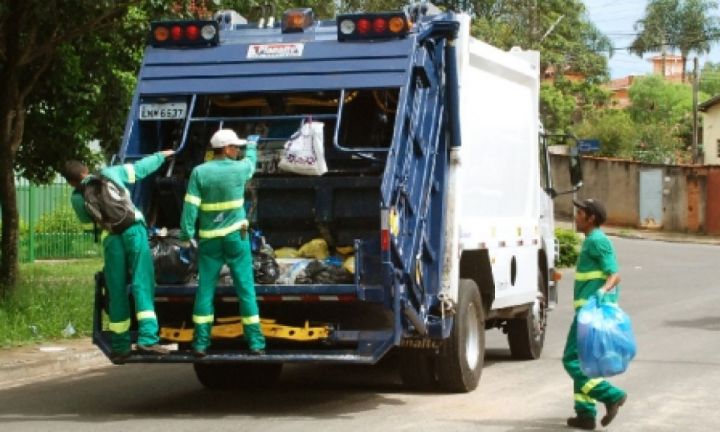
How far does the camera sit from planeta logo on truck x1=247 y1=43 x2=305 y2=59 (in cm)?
1073

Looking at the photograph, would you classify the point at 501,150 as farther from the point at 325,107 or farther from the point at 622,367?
the point at 622,367

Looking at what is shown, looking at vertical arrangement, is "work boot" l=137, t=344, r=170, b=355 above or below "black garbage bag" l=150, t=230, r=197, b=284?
below

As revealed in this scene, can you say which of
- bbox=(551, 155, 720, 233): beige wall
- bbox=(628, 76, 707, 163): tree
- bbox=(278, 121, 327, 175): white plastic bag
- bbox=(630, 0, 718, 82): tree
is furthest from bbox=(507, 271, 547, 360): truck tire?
bbox=(630, 0, 718, 82): tree

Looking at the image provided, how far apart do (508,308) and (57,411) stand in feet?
15.0

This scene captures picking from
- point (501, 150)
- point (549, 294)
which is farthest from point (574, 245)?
point (501, 150)

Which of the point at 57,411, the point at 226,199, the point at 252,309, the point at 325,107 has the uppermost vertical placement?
the point at 325,107

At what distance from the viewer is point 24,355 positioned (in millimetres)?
13641

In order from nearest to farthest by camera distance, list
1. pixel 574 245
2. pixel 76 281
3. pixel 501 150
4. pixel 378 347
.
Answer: pixel 378 347
pixel 501 150
pixel 76 281
pixel 574 245

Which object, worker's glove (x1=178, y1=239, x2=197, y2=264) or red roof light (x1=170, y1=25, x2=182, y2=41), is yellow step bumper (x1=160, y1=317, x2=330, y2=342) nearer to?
worker's glove (x1=178, y1=239, x2=197, y2=264)

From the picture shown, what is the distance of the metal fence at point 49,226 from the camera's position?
1136 inches

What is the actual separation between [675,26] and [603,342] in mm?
91593

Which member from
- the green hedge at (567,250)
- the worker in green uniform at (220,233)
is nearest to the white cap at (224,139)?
the worker in green uniform at (220,233)

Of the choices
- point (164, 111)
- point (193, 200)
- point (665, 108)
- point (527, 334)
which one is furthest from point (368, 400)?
point (665, 108)

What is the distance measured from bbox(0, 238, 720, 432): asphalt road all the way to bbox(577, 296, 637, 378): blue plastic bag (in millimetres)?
594
